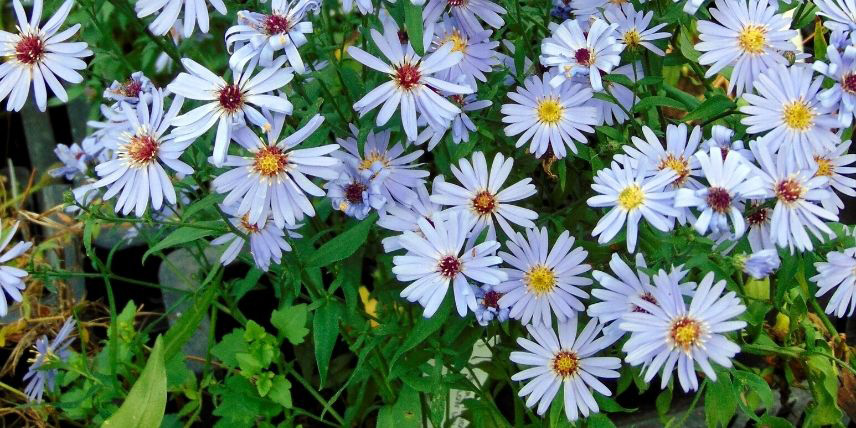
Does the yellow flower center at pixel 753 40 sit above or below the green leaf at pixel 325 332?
above

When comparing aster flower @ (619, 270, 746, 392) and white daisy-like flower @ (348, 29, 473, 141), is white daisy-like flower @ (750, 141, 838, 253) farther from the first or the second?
white daisy-like flower @ (348, 29, 473, 141)

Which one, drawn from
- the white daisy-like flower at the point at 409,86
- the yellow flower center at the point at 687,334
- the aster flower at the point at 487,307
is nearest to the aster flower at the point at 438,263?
the aster flower at the point at 487,307

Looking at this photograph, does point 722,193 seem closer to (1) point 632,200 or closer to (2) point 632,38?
(1) point 632,200

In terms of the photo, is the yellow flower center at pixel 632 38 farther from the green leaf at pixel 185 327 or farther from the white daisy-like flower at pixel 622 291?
the green leaf at pixel 185 327

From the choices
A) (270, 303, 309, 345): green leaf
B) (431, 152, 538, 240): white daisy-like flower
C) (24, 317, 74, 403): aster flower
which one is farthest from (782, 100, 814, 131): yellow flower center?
(24, 317, 74, 403): aster flower

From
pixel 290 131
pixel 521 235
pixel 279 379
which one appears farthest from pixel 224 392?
pixel 521 235

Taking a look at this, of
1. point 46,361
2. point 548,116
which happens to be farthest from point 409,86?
point 46,361
